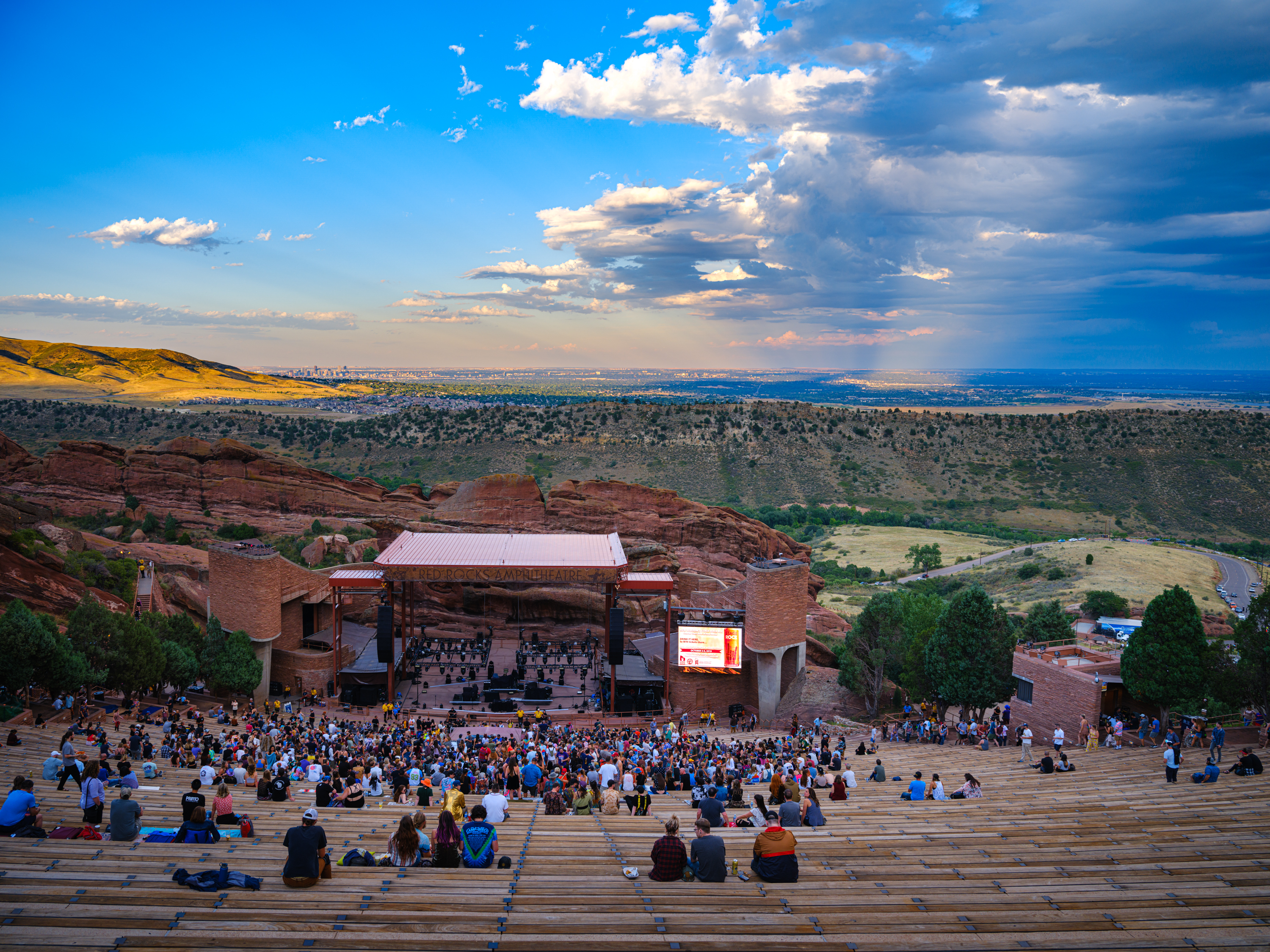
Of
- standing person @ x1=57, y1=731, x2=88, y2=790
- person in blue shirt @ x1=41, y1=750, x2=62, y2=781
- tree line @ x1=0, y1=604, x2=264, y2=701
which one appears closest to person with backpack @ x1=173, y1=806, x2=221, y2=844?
standing person @ x1=57, y1=731, x2=88, y2=790

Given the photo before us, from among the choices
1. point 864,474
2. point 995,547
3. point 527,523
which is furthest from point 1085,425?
point 527,523

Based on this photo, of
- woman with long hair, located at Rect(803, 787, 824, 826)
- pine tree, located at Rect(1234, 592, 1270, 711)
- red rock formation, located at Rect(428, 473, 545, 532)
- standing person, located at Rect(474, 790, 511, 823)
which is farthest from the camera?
red rock formation, located at Rect(428, 473, 545, 532)

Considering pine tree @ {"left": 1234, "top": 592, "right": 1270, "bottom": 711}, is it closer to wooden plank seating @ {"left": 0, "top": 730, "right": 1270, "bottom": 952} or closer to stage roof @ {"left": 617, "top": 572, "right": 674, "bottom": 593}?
wooden plank seating @ {"left": 0, "top": 730, "right": 1270, "bottom": 952}

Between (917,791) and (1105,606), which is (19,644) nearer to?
(917,791)

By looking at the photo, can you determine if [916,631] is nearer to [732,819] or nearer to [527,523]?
[732,819]

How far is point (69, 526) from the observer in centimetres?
5156

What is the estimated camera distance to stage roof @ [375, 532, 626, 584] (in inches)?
1369

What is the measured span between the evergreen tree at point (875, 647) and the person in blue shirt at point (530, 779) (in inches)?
895

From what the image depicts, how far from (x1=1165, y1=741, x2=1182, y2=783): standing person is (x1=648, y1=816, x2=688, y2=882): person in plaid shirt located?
1350 cm

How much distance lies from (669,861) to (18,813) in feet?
29.8

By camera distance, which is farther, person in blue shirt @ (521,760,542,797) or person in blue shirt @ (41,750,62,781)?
person in blue shirt @ (521,760,542,797)

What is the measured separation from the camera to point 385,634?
32812 millimetres

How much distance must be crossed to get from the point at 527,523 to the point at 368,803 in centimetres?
3997

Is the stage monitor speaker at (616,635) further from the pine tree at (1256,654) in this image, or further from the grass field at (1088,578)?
the grass field at (1088,578)
